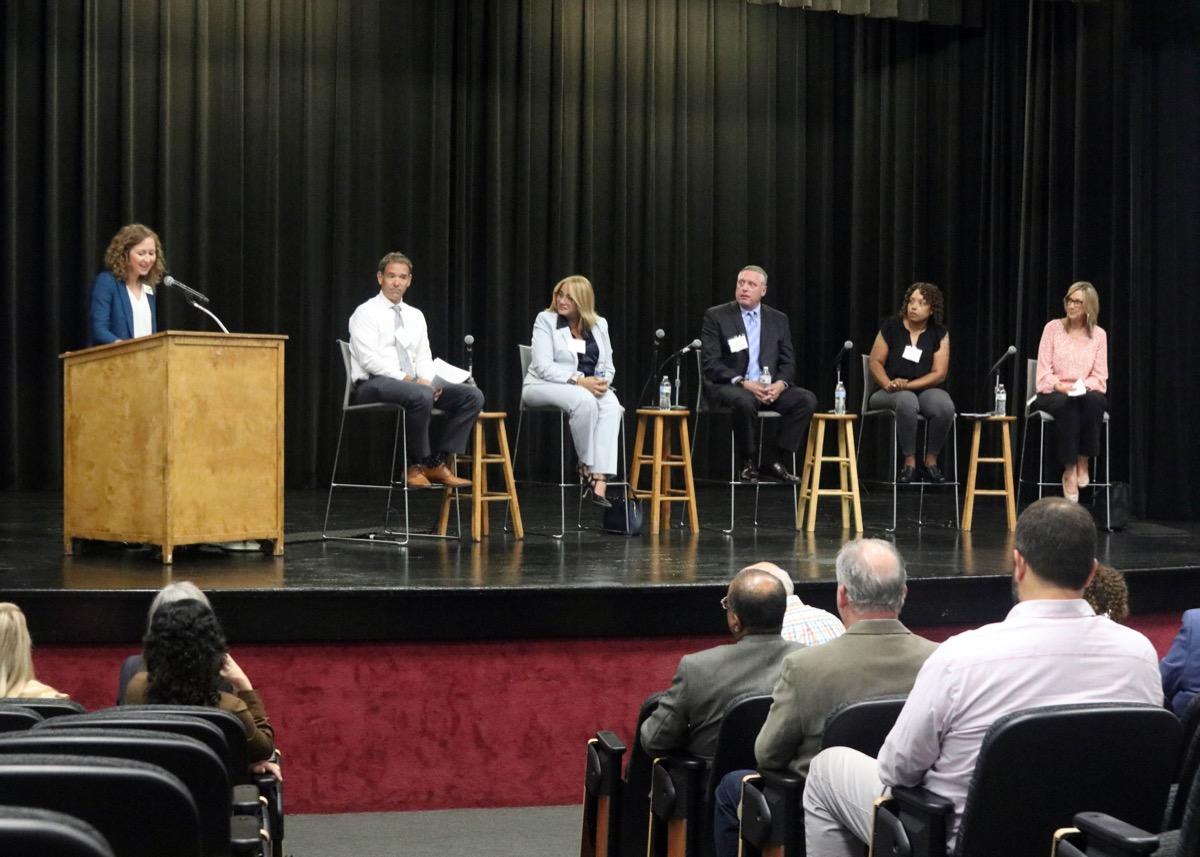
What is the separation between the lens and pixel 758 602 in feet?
9.59

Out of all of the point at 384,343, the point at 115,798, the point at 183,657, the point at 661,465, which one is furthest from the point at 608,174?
the point at 115,798

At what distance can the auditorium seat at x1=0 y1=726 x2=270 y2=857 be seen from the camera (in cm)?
140

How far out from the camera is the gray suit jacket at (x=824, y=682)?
8.25ft

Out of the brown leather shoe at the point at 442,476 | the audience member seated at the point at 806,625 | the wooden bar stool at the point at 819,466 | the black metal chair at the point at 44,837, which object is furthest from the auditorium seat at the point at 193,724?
the wooden bar stool at the point at 819,466

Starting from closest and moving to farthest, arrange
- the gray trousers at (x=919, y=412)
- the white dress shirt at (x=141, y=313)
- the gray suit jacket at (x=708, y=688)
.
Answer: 1. the gray suit jacket at (x=708, y=688)
2. the white dress shirt at (x=141, y=313)
3. the gray trousers at (x=919, y=412)

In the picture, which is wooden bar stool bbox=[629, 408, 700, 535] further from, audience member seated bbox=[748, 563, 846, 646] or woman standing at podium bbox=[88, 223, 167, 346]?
audience member seated bbox=[748, 563, 846, 646]

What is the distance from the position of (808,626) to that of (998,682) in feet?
3.85

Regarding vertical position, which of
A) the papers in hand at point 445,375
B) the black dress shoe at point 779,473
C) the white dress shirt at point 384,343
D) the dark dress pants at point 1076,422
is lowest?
the black dress shoe at point 779,473

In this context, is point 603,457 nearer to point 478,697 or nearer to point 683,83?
→ point 478,697

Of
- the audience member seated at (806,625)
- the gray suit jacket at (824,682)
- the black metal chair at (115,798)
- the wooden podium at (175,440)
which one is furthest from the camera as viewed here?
the wooden podium at (175,440)

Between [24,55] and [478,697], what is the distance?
5.04 metres

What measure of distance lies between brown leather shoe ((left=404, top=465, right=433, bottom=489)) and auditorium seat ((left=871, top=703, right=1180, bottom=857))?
11.7ft

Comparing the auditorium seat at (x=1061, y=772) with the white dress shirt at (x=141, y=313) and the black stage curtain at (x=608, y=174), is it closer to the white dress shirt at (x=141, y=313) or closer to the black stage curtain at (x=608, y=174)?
the white dress shirt at (x=141, y=313)

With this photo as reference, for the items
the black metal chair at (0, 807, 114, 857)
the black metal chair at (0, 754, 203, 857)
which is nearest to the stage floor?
the black metal chair at (0, 754, 203, 857)
